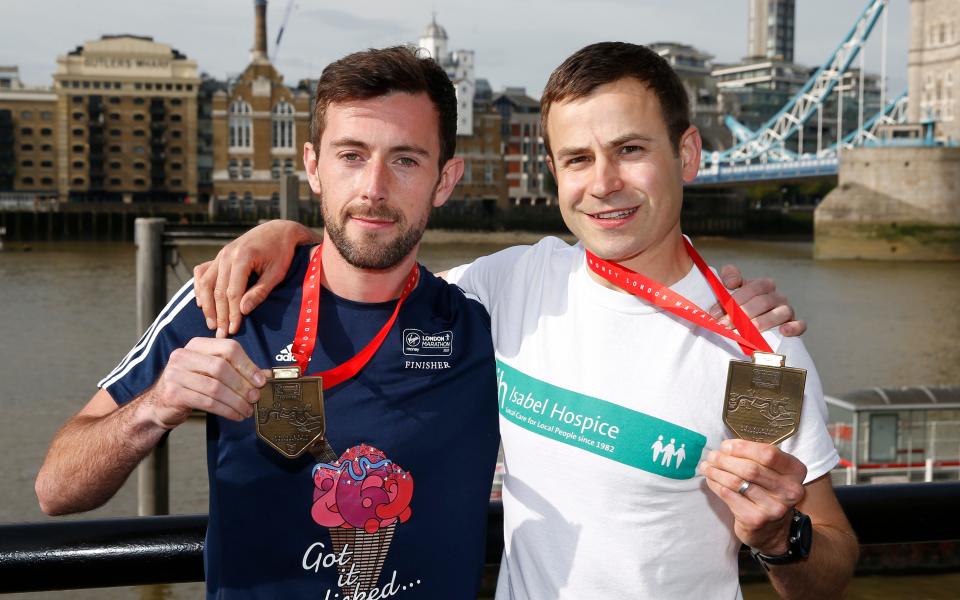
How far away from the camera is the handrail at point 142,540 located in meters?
1.13

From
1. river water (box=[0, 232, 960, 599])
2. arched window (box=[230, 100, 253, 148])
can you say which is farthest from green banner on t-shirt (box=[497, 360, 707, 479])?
arched window (box=[230, 100, 253, 148])

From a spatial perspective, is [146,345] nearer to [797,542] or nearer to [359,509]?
[359,509]

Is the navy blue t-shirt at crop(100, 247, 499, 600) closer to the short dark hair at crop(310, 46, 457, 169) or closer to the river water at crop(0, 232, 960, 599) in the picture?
the short dark hair at crop(310, 46, 457, 169)

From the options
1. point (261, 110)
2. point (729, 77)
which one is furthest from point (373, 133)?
point (729, 77)

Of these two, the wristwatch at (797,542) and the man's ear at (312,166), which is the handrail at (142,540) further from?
the man's ear at (312,166)

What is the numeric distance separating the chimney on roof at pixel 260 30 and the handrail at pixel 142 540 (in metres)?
49.6

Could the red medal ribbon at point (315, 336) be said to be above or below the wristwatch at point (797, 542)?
above

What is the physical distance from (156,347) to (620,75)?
69 cm

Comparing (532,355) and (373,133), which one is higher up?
(373,133)

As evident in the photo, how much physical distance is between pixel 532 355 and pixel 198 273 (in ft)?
1.50

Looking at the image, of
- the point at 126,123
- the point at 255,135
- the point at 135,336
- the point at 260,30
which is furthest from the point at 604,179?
the point at 260,30

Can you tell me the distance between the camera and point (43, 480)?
4.26ft

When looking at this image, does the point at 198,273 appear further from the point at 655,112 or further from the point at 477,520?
the point at 655,112

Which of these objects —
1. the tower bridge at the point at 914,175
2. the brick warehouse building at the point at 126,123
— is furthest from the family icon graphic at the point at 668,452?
the brick warehouse building at the point at 126,123
